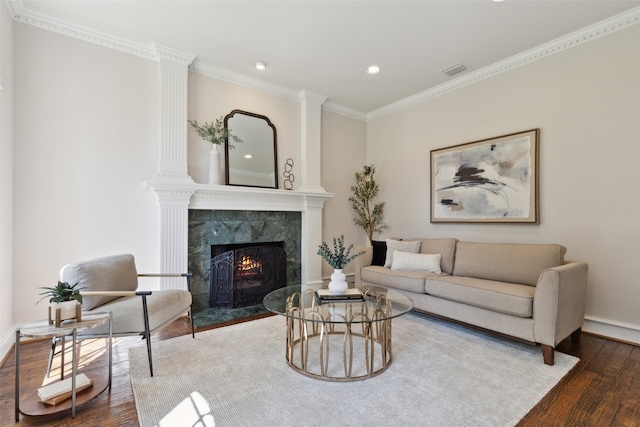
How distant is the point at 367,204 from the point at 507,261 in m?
2.43

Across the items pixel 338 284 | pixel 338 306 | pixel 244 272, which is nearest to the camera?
pixel 338 306

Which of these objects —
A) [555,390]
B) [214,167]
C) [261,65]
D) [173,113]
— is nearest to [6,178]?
[173,113]

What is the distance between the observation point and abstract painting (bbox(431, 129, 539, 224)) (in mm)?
3365

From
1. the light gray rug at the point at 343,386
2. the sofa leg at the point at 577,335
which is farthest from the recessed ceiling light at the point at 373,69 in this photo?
the sofa leg at the point at 577,335

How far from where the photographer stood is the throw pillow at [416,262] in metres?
3.51

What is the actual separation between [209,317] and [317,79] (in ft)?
10.8

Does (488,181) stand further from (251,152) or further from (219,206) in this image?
(219,206)

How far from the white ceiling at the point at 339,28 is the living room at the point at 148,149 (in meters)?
0.24

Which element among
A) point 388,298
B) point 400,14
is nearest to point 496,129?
point 400,14

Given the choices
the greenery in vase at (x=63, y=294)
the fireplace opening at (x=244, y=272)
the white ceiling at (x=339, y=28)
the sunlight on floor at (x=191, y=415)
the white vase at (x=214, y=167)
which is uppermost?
the white ceiling at (x=339, y=28)

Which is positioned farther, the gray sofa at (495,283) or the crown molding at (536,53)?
the crown molding at (536,53)

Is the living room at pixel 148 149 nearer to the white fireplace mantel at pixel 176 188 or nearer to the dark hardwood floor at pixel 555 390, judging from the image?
the white fireplace mantel at pixel 176 188

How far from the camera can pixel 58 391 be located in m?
1.76

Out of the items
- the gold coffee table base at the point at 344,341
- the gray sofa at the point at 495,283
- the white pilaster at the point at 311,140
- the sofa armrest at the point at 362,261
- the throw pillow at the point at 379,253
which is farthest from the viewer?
the white pilaster at the point at 311,140
